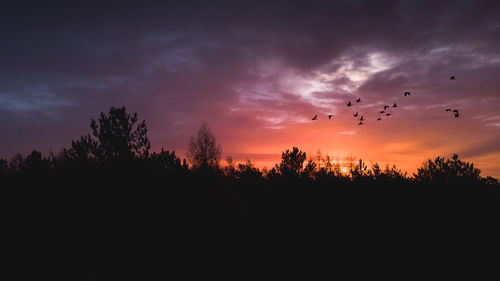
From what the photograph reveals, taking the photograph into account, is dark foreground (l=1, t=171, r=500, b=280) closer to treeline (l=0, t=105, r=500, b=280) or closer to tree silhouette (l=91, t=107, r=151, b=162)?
treeline (l=0, t=105, r=500, b=280)

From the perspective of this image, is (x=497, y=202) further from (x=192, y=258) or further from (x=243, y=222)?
(x=192, y=258)

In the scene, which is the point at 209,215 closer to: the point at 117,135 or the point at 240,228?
the point at 240,228

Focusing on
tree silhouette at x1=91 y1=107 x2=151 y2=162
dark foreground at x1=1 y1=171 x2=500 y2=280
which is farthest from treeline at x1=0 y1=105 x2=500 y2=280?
tree silhouette at x1=91 y1=107 x2=151 y2=162

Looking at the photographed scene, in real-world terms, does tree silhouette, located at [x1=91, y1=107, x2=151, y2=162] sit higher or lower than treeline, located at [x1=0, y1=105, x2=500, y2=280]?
higher

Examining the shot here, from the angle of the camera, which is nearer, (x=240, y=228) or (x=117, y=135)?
(x=240, y=228)

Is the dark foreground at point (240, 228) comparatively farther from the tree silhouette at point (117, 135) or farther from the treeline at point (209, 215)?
the tree silhouette at point (117, 135)

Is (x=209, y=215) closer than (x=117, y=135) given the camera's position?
Yes

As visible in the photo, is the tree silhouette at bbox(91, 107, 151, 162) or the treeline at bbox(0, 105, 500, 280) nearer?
the treeline at bbox(0, 105, 500, 280)

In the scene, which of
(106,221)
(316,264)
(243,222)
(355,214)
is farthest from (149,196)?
(355,214)

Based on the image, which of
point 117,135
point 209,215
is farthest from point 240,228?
point 117,135

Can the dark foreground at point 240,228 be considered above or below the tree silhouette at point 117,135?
below

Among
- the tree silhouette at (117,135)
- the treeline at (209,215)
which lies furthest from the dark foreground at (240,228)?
the tree silhouette at (117,135)

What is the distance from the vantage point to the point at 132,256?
6121 mm

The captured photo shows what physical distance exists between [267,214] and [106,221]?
4.16m
